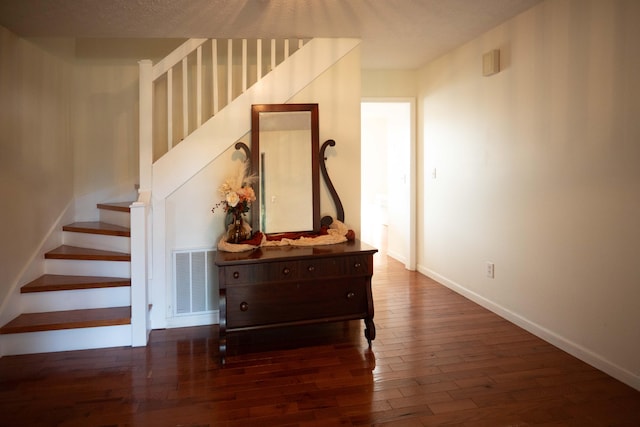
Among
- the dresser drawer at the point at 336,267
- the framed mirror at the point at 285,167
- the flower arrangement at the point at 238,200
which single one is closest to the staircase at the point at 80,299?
the flower arrangement at the point at 238,200

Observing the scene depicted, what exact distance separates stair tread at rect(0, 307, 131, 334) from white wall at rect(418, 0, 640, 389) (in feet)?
9.87

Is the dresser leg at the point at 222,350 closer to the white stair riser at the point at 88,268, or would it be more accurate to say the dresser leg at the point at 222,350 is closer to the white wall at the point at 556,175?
the white stair riser at the point at 88,268

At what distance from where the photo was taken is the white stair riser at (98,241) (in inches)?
134

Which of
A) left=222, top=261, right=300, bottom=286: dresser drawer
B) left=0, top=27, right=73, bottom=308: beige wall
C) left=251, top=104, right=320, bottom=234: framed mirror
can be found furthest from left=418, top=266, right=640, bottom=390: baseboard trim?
left=0, top=27, right=73, bottom=308: beige wall

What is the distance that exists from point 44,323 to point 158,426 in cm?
139

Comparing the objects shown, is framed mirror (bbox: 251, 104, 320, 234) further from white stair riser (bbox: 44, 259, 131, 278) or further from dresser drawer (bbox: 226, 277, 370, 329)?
white stair riser (bbox: 44, 259, 131, 278)

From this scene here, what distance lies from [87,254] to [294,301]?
5.87 feet

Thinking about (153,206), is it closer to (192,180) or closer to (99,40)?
(192,180)

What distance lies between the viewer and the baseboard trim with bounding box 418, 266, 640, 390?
7.79 feet

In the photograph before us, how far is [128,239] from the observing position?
133 inches

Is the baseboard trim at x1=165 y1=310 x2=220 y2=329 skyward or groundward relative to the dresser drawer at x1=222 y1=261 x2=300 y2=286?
groundward

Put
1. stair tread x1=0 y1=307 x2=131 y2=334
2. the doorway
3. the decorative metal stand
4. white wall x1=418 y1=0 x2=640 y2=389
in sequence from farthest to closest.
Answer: the doorway → the decorative metal stand → stair tread x1=0 y1=307 x2=131 y2=334 → white wall x1=418 y1=0 x2=640 y2=389

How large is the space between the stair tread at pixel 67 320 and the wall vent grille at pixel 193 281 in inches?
15.9

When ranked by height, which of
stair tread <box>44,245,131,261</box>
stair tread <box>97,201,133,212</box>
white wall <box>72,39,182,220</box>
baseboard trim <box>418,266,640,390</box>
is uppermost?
white wall <box>72,39,182,220</box>
